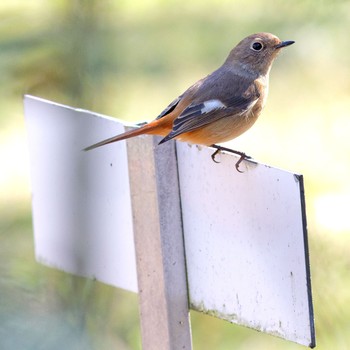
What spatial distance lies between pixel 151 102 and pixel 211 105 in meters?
1.60

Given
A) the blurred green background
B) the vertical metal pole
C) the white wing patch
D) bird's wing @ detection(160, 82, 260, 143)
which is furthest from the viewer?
the white wing patch

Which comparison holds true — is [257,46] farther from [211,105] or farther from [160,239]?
[160,239]

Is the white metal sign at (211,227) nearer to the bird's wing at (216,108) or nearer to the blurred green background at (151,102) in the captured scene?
the blurred green background at (151,102)

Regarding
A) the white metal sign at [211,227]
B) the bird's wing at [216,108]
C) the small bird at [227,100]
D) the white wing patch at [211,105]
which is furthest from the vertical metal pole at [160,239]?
the white wing patch at [211,105]

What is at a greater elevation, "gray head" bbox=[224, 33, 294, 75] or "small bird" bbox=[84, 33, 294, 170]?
"gray head" bbox=[224, 33, 294, 75]

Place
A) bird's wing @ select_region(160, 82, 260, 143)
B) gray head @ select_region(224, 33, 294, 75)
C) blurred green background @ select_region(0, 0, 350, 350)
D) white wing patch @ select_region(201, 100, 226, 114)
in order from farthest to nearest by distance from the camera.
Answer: gray head @ select_region(224, 33, 294, 75) → white wing patch @ select_region(201, 100, 226, 114) → bird's wing @ select_region(160, 82, 260, 143) → blurred green background @ select_region(0, 0, 350, 350)

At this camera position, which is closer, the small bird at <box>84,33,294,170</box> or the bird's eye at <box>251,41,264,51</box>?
the small bird at <box>84,33,294,170</box>

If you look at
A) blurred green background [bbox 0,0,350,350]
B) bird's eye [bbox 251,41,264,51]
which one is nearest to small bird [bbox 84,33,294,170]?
bird's eye [bbox 251,41,264,51]

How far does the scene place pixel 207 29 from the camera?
4.84 m

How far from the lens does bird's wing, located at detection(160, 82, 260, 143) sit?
236 cm

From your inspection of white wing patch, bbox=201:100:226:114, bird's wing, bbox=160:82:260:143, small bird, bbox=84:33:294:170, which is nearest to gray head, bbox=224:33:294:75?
small bird, bbox=84:33:294:170

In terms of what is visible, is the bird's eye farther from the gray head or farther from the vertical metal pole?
the vertical metal pole

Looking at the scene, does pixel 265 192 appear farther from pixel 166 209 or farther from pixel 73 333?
pixel 73 333

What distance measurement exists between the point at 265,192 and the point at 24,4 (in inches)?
18.6
